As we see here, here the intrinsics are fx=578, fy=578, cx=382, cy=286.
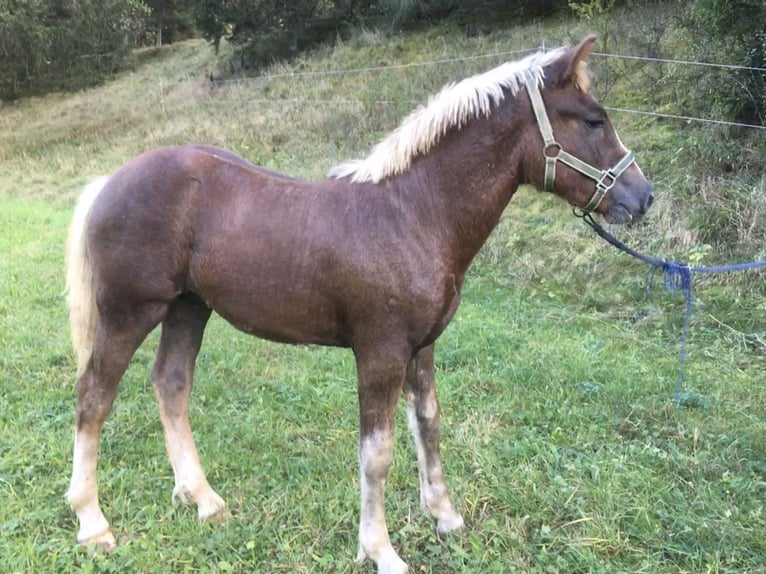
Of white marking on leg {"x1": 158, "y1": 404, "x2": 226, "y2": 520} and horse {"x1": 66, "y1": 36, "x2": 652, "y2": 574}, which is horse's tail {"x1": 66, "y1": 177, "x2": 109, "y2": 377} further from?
white marking on leg {"x1": 158, "y1": 404, "x2": 226, "y2": 520}

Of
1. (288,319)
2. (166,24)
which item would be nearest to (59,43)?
(166,24)

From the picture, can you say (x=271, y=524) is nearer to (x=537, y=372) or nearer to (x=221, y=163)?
(x=221, y=163)

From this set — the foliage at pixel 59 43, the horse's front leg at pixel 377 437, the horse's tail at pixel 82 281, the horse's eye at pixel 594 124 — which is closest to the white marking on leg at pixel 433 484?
the horse's front leg at pixel 377 437

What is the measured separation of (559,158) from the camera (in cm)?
232

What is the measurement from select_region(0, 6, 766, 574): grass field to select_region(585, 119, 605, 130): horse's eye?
1.79 metres

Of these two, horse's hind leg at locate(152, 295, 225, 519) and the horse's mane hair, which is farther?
horse's hind leg at locate(152, 295, 225, 519)

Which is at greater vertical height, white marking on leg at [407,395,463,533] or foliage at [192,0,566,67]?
foliage at [192,0,566,67]

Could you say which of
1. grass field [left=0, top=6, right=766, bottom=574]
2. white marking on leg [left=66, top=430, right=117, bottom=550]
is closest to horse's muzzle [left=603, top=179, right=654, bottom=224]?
grass field [left=0, top=6, right=766, bottom=574]

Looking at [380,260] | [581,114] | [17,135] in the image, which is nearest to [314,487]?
[380,260]

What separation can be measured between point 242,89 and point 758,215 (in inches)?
551

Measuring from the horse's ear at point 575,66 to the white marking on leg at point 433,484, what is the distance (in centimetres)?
158

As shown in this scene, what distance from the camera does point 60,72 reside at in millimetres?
21281

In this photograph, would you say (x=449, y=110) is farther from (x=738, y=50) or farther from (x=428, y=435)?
(x=738, y=50)

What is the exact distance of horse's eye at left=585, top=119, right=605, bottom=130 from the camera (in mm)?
2318
